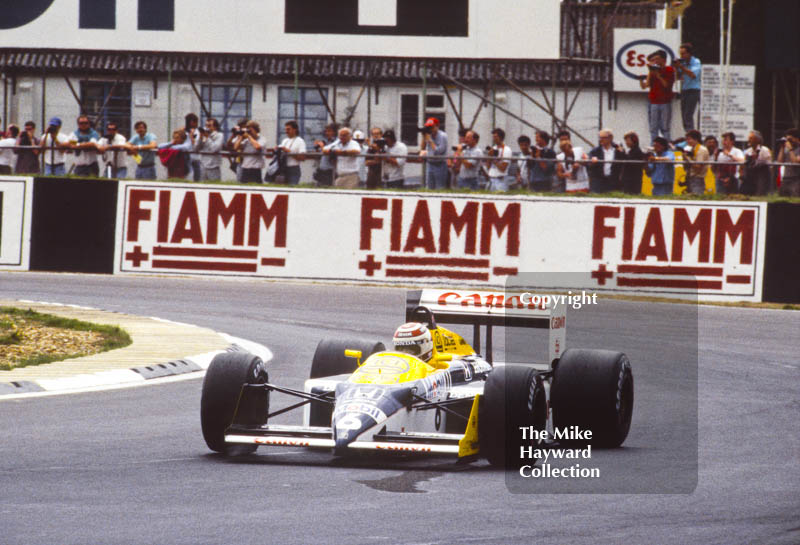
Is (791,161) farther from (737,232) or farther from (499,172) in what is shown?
(499,172)

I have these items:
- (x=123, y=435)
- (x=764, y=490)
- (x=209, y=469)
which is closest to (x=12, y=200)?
(x=123, y=435)

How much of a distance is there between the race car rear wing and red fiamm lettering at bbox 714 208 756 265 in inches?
384

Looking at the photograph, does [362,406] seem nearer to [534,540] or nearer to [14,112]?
[534,540]

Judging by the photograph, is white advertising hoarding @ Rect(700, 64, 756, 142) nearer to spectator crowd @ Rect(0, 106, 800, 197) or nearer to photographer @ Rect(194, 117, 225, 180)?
spectator crowd @ Rect(0, 106, 800, 197)

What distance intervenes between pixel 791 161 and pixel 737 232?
185 cm

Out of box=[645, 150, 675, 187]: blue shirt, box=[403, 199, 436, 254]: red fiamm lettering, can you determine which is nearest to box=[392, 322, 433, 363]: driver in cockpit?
box=[403, 199, 436, 254]: red fiamm lettering

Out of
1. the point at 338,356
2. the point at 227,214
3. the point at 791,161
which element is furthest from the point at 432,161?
the point at 338,356

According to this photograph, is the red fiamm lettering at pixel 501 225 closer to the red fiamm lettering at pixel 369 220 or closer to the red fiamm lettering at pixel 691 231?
the red fiamm lettering at pixel 369 220

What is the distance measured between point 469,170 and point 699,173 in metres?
3.43

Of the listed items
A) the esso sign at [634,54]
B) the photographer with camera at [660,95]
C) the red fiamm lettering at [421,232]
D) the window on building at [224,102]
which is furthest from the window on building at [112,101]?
the red fiamm lettering at [421,232]

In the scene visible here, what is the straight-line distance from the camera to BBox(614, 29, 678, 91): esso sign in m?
37.2

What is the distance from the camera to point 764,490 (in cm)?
778

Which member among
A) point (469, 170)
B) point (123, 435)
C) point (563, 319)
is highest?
point (469, 170)

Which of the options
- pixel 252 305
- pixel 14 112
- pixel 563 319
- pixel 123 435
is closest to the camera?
pixel 123 435
